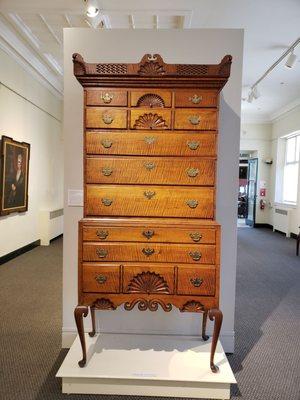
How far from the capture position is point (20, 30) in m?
4.91

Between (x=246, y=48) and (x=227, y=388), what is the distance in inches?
206

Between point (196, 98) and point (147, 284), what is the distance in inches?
51.9

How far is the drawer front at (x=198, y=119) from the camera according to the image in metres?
2.11

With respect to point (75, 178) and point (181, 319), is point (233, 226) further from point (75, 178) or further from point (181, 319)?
point (75, 178)

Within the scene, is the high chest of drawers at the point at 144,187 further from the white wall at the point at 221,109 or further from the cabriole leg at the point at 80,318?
the white wall at the point at 221,109

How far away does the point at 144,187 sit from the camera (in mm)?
2119

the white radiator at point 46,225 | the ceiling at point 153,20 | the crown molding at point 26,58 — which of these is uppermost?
the ceiling at point 153,20

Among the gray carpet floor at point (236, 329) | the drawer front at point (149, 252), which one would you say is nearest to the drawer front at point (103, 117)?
the drawer front at point (149, 252)

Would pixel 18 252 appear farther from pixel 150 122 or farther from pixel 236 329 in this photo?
pixel 150 122

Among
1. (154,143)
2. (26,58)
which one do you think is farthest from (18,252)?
(154,143)

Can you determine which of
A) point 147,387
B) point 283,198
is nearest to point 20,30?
point 147,387

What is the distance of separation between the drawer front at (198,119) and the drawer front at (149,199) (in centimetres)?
42

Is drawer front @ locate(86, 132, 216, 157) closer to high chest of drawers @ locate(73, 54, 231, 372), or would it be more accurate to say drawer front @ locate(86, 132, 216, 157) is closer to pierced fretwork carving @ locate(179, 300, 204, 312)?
high chest of drawers @ locate(73, 54, 231, 372)

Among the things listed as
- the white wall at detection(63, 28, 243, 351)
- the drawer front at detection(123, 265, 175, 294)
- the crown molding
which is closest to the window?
the crown molding
